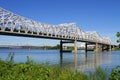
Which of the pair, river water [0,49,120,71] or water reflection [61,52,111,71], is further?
river water [0,49,120,71]

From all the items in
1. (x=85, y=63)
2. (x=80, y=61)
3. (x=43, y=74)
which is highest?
(x=43, y=74)

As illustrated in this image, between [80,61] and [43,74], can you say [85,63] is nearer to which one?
[80,61]

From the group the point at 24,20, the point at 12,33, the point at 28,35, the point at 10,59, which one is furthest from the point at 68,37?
the point at 10,59

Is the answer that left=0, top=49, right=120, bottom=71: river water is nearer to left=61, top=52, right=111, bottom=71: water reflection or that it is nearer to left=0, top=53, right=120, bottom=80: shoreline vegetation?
left=61, top=52, right=111, bottom=71: water reflection

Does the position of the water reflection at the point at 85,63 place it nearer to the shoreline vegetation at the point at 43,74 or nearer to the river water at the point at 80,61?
the river water at the point at 80,61

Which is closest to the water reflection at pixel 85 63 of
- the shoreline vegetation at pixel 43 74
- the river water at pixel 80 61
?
the river water at pixel 80 61

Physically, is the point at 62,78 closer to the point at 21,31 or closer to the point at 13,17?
the point at 21,31

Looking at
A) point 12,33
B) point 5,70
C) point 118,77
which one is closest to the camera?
point 118,77

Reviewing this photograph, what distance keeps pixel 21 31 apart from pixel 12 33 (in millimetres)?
8425

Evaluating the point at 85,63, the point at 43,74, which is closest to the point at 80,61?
the point at 85,63

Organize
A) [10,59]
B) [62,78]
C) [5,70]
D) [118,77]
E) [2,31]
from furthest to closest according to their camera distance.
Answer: [2,31], [10,59], [5,70], [62,78], [118,77]

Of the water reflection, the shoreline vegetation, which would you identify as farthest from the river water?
the shoreline vegetation

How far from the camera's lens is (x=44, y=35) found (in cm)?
10331

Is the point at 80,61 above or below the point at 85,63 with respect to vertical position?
below
